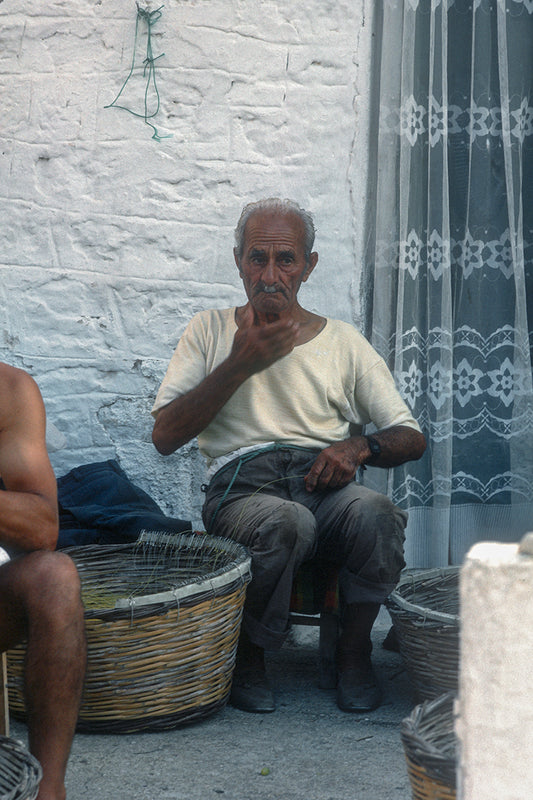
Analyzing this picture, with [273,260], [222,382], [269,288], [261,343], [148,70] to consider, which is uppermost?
[148,70]

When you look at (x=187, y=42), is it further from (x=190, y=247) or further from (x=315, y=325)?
(x=315, y=325)

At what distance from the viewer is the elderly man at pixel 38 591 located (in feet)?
7.17

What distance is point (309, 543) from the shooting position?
122 inches

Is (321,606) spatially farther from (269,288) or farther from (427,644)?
(269,288)

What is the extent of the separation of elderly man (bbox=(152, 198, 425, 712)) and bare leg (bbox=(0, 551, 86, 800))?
0.91 meters

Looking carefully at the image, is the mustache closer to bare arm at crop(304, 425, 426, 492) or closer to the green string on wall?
bare arm at crop(304, 425, 426, 492)

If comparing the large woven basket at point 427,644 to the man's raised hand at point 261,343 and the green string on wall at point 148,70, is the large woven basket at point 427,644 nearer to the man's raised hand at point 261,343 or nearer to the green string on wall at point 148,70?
the man's raised hand at point 261,343

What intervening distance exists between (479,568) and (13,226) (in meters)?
3.35

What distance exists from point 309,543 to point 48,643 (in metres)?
1.08

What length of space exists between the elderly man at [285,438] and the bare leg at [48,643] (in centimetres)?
91

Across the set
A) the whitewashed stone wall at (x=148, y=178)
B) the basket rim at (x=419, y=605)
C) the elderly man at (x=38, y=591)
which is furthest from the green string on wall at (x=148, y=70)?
the basket rim at (x=419, y=605)

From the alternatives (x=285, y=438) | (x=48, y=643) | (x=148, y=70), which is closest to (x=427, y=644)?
(x=285, y=438)

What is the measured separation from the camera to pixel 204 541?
333 cm

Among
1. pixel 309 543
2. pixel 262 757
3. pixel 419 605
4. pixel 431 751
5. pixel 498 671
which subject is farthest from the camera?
pixel 419 605
